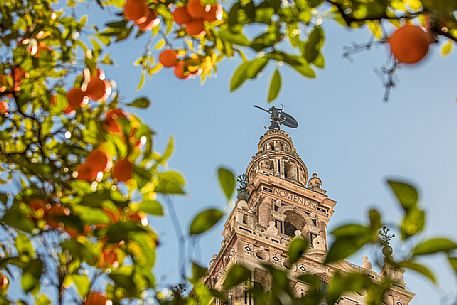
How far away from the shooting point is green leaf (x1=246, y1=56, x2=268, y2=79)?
11.3ft

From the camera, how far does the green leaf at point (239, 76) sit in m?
3.44

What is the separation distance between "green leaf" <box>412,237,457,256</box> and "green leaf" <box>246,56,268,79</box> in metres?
1.33

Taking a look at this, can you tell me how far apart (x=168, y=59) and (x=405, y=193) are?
2579mm

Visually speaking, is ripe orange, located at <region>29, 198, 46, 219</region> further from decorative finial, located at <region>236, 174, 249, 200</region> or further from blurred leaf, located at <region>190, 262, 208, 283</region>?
decorative finial, located at <region>236, 174, 249, 200</region>

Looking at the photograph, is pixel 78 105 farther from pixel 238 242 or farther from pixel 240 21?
pixel 238 242

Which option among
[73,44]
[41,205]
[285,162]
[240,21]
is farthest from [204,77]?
[285,162]

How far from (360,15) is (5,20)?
2.23 m

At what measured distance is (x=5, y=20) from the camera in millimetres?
4543

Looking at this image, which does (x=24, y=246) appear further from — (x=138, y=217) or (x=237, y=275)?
(x=237, y=275)

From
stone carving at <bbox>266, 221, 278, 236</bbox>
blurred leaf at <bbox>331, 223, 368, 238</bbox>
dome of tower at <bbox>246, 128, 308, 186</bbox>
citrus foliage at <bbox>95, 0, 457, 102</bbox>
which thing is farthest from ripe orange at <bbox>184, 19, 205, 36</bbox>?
dome of tower at <bbox>246, 128, 308, 186</bbox>

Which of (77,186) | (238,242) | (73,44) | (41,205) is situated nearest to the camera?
(41,205)

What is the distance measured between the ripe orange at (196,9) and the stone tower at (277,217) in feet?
81.3

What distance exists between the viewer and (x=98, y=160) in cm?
339

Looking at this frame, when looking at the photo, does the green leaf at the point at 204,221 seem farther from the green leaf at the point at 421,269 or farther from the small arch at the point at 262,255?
the small arch at the point at 262,255
